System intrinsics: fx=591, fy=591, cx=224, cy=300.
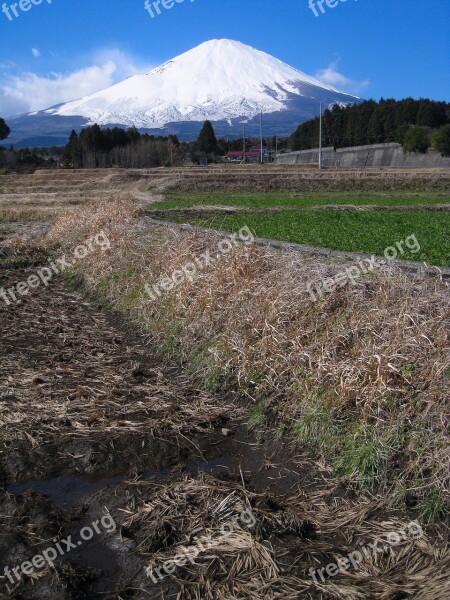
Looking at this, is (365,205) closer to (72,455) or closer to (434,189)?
(434,189)

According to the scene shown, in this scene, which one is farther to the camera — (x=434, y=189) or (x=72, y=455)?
(x=434, y=189)

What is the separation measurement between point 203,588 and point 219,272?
423 cm

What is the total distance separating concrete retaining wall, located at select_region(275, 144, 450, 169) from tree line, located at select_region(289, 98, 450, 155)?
1156 millimetres

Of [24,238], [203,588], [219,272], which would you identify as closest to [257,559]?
[203,588]

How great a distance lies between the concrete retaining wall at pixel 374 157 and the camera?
52.0m

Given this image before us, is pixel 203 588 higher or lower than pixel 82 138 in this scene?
lower

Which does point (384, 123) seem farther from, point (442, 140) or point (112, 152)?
point (112, 152)

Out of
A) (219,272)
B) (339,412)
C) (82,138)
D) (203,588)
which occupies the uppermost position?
(82,138)

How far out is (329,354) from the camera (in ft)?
15.0

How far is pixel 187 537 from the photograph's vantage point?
3305 millimetres

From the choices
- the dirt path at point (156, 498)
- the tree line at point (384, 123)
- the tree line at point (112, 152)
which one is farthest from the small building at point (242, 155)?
the dirt path at point (156, 498)

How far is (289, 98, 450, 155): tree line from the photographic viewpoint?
179 ft

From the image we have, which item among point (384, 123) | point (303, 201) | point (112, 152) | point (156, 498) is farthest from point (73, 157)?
point (156, 498)

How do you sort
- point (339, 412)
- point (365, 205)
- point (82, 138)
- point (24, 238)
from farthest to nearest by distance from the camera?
point (82, 138) → point (365, 205) → point (24, 238) → point (339, 412)
